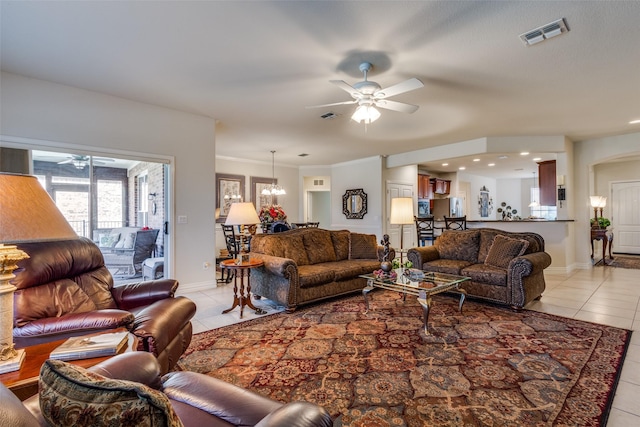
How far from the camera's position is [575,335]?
2.88 m

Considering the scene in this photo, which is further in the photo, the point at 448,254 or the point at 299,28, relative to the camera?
the point at 448,254

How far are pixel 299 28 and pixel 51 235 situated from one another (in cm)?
225

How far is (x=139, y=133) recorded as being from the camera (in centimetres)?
415

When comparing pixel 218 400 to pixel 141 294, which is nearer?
pixel 218 400

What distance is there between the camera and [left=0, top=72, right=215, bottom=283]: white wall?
3396 mm

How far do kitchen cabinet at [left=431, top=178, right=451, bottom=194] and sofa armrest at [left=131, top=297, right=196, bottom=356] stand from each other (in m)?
8.60

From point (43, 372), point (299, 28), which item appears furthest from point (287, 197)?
point (43, 372)

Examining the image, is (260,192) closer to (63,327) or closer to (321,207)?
(321,207)

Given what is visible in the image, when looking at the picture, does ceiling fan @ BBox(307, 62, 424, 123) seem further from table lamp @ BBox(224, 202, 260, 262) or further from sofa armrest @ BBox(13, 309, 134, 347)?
sofa armrest @ BBox(13, 309, 134, 347)

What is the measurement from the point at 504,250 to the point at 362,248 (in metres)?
1.94

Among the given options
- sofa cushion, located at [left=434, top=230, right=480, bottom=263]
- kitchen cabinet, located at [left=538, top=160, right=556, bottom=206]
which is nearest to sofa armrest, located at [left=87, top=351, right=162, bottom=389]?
sofa cushion, located at [left=434, top=230, right=480, bottom=263]

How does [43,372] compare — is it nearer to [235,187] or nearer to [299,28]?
[299,28]

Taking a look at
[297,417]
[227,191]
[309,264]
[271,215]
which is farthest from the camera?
[227,191]

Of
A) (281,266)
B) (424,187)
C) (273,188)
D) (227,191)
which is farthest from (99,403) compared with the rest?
(424,187)
